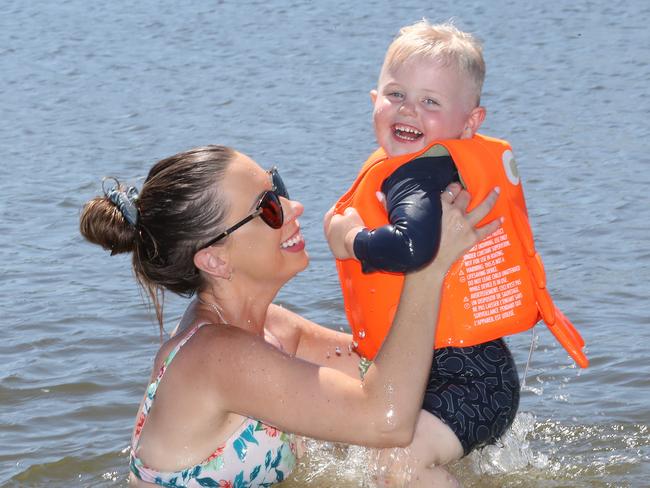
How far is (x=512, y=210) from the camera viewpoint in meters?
4.38

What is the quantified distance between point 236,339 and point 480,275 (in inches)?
35.0

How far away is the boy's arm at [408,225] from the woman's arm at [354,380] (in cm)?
7

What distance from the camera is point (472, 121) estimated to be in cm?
451

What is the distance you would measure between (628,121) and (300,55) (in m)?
5.24

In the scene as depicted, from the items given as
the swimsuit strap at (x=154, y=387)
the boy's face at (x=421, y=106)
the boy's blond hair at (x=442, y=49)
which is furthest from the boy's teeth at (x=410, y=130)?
the swimsuit strap at (x=154, y=387)

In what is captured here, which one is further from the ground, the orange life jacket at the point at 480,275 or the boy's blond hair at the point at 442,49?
the boy's blond hair at the point at 442,49

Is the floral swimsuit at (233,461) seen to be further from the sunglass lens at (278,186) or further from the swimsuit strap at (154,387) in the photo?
the sunglass lens at (278,186)

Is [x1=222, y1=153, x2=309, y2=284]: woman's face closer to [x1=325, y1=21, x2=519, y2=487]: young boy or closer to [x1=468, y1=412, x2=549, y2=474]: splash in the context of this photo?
[x1=325, y1=21, x2=519, y2=487]: young boy

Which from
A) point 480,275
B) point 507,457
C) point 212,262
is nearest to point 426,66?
point 480,275

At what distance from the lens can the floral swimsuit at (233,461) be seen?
4.19 m

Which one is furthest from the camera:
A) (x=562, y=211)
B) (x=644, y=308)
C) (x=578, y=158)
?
(x=578, y=158)

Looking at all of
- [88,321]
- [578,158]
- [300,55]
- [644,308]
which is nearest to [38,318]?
[88,321]

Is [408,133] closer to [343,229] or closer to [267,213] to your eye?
[343,229]

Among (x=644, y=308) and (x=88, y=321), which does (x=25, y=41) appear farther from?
(x=644, y=308)
